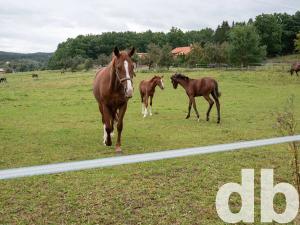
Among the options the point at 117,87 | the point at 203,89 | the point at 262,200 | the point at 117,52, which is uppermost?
the point at 117,52

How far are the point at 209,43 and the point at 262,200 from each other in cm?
6846

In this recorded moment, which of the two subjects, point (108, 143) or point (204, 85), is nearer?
point (108, 143)

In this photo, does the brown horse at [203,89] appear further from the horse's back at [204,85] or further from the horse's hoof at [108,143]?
the horse's hoof at [108,143]

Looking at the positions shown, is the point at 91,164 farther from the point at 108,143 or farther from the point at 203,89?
the point at 203,89

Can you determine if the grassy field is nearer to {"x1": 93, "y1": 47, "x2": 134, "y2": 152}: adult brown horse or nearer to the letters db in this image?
the letters db

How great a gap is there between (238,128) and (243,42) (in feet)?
168

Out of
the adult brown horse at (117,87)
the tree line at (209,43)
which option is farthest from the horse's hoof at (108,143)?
the tree line at (209,43)

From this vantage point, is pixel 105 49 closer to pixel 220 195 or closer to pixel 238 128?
pixel 238 128

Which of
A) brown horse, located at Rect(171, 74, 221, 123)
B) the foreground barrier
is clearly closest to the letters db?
the foreground barrier

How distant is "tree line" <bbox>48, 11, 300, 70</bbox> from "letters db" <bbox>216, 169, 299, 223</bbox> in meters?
21.7

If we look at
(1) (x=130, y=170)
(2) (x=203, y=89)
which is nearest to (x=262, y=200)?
(1) (x=130, y=170)

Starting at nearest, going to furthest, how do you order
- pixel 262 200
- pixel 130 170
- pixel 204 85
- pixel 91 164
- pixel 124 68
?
1. pixel 91 164
2. pixel 262 200
3. pixel 130 170
4. pixel 124 68
5. pixel 204 85

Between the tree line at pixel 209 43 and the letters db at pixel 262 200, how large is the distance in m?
21.7

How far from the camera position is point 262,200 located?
6004mm
